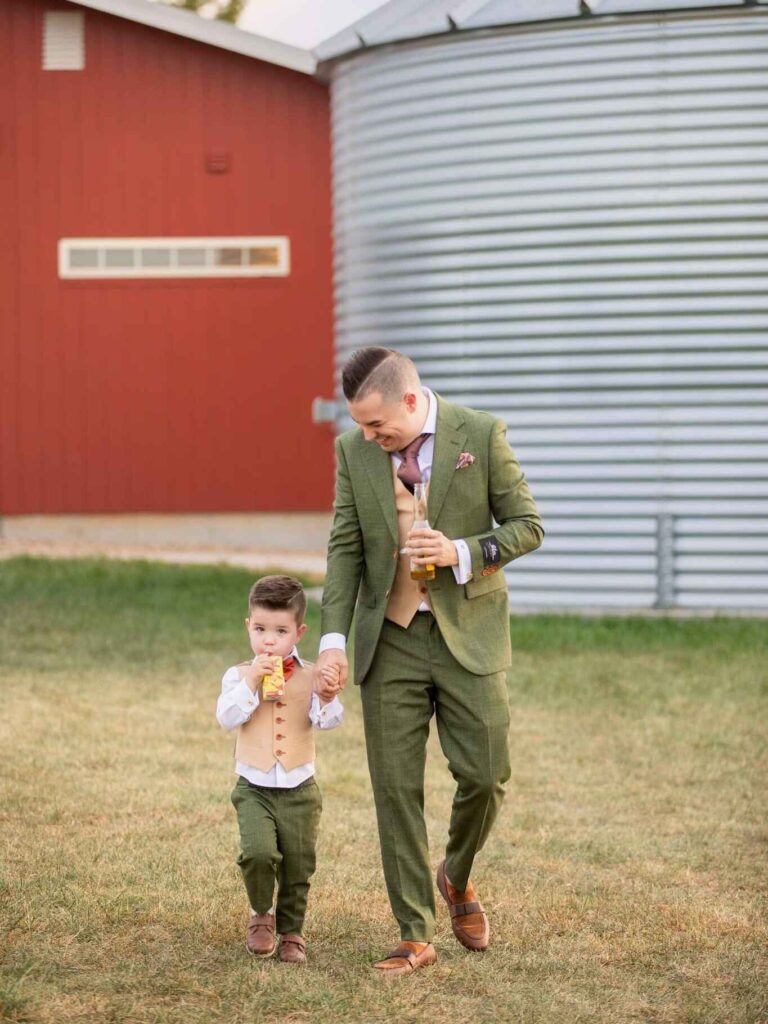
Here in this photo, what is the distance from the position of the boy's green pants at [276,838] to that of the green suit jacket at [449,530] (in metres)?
0.42

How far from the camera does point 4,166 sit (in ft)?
64.1

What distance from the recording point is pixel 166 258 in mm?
19531

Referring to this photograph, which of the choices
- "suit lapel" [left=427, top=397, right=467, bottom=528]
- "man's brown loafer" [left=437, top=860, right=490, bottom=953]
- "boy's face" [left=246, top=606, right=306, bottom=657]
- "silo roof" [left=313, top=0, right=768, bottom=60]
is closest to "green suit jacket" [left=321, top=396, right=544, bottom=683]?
"suit lapel" [left=427, top=397, right=467, bottom=528]

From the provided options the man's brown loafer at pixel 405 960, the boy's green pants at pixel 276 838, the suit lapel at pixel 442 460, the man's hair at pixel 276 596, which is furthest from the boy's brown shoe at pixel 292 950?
the suit lapel at pixel 442 460

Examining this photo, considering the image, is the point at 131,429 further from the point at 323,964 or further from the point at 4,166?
the point at 323,964

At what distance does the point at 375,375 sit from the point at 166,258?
15.4 metres

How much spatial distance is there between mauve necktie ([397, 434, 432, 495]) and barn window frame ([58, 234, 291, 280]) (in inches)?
590

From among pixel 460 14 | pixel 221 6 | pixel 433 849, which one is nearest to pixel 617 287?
pixel 460 14

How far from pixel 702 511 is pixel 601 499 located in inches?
29.2

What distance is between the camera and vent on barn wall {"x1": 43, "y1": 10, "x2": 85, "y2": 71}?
19.5 m

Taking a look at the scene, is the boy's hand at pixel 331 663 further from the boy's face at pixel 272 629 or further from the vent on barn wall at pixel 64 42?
the vent on barn wall at pixel 64 42

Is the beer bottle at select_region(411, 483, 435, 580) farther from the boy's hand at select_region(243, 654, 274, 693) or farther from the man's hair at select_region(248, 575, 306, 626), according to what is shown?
the boy's hand at select_region(243, 654, 274, 693)

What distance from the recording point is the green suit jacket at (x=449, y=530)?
4797 mm

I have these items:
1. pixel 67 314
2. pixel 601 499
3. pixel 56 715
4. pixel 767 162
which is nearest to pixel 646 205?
pixel 767 162
